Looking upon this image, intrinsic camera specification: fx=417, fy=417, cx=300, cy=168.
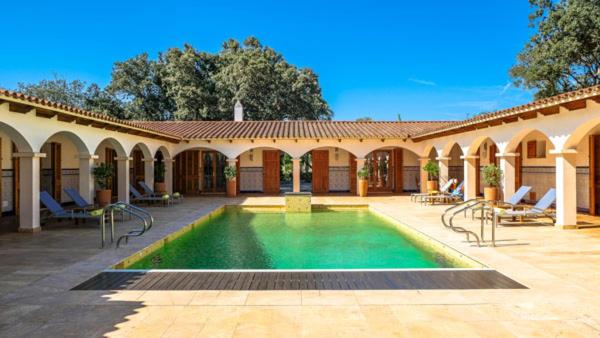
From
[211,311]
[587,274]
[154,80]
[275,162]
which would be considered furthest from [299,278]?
[154,80]

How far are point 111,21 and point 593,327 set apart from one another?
102ft

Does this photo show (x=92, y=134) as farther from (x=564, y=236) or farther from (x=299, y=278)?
(x=564, y=236)

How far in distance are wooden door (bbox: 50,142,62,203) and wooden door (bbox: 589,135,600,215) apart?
16.9 meters

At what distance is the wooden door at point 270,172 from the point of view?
21.7 metres

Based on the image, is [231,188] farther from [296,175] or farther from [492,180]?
[492,180]

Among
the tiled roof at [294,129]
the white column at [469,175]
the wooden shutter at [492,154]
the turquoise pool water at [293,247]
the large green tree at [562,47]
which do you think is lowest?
the turquoise pool water at [293,247]

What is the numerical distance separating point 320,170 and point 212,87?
15085 millimetres

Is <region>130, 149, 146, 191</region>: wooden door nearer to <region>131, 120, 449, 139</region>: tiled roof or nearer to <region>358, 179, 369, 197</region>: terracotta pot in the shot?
<region>131, 120, 449, 139</region>: tiled roof

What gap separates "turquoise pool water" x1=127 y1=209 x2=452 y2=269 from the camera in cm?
704

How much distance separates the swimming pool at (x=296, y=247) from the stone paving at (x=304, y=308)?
112cm

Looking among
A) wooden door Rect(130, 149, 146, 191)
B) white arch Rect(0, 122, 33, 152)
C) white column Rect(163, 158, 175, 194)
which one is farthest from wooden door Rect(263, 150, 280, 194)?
white arch Rect(0, 122, 33, 152)

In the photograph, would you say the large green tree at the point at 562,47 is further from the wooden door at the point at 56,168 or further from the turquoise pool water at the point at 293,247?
the wooden door at the point at 56,168

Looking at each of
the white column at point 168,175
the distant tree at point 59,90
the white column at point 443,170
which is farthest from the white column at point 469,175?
the distant tree at point 59,90

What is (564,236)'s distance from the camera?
8.31 meters
